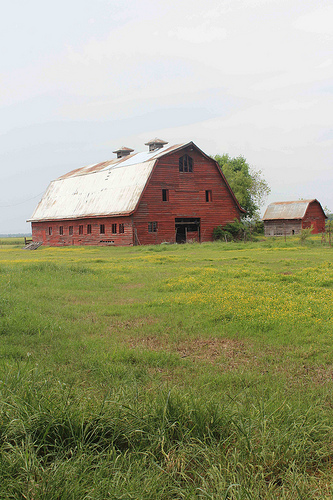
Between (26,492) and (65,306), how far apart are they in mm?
7482

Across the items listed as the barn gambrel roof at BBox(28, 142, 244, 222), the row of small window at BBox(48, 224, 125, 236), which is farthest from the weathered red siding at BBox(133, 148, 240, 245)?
the row of small window at BBox(48, 224, 125, 236)

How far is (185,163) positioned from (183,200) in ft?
11.8

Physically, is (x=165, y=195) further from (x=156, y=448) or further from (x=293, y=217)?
(x=156, y=448)

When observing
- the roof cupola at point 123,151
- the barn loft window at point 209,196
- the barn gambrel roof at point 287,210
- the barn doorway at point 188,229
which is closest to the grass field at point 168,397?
the barn doorway at point 188,229

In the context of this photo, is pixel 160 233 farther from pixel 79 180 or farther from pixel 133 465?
pixel 133 465

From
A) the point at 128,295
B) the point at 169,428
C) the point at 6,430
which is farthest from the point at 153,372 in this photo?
the point at 128,295

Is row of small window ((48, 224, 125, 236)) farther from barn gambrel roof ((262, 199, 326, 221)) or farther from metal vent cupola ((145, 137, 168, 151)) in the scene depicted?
barn gambrel roof ((262, 199, 326, 221))

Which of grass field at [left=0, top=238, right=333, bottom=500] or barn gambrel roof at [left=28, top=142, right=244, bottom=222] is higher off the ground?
barn gambrel roof at [left=28, top=142, right=244, bottom=222]

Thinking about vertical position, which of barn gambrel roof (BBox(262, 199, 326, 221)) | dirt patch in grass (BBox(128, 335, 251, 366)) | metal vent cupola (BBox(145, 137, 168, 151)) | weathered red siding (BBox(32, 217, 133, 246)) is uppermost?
metal vent cupola (BBox(145, 137, 168, 151))

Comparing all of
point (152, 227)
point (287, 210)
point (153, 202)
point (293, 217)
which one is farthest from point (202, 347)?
point (287, 210)

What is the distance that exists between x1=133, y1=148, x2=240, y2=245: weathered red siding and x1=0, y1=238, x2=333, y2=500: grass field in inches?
1139

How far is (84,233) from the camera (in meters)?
45.3

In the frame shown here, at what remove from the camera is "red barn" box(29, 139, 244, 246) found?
39.7m

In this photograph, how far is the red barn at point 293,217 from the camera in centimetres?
5859
